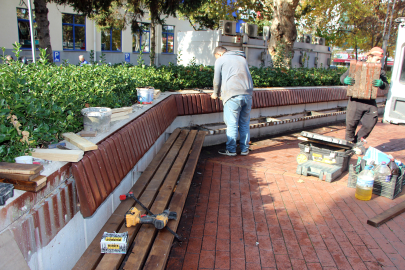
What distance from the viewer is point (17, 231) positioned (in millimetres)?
1579

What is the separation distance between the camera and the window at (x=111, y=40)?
77.7 feet

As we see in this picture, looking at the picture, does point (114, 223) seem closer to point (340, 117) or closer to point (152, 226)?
point (152, 226)

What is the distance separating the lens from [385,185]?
4.42 meters

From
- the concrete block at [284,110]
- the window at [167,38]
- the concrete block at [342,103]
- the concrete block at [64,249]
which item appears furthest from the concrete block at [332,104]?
the window at [167,38]

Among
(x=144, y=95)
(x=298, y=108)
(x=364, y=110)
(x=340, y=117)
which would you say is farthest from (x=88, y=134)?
(x=340, y=117)

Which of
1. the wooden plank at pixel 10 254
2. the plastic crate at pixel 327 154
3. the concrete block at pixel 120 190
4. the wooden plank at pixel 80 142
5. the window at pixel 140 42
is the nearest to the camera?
the wooden plank at pixel 10 254

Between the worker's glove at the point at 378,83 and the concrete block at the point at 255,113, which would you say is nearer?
the worker's glove at the point at 378,83

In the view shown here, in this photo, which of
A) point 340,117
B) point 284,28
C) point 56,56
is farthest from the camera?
point 56,56

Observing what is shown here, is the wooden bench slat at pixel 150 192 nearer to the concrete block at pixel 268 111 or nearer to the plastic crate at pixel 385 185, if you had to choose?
the plastic crate at pixel 385 185

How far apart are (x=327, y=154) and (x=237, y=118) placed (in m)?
1.62

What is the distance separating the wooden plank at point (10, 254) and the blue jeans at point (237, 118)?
4.51m

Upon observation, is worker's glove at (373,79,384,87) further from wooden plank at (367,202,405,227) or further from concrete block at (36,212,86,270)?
concrete block at (36,212,86,270)

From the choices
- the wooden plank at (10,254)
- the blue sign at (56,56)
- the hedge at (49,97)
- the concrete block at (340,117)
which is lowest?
the concrete block at (340,117)

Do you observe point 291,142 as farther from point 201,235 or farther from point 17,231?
point 17,231
